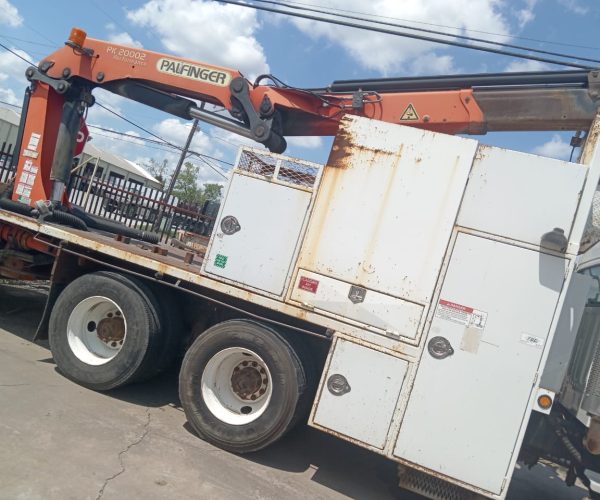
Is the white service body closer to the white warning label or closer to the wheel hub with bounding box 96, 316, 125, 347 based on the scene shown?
the white warning label

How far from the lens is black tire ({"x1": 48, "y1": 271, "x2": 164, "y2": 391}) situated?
17.2 feet

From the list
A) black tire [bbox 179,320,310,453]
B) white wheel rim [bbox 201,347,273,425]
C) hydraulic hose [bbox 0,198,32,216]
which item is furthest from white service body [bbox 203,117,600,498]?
hydraulic hose [bbox 0,198,32,216]

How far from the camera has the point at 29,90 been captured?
271 inches

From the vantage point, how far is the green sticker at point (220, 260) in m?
5.00

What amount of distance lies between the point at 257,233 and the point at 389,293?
1.34m

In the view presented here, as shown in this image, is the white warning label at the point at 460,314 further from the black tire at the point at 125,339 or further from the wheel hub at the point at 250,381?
the black tire at the point at 125,339

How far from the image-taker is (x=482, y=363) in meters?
4.15

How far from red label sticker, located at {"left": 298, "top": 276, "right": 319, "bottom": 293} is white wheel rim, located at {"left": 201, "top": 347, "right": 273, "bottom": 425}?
804mm

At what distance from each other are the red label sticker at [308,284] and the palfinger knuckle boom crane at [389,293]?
2 centimetres

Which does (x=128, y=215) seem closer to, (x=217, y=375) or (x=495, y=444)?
(x=217, y=375)

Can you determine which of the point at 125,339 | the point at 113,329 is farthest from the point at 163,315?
the point at 113,329

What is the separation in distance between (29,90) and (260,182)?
13.0 feet

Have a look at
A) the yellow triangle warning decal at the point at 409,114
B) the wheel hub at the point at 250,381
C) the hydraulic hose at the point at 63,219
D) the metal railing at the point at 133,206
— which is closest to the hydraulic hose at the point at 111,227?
the hydraulic hose at the point at 63,219

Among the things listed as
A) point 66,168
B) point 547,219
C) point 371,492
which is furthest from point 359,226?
point 66,168
